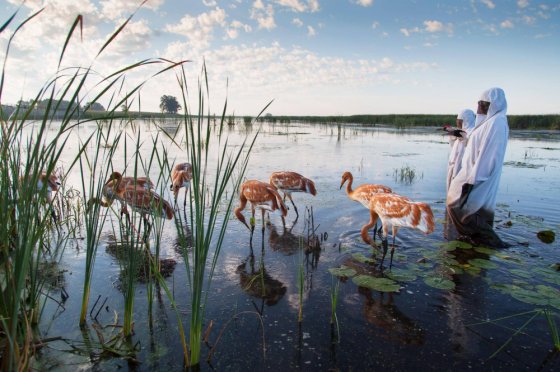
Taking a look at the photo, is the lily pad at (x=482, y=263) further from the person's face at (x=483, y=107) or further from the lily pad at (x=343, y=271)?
the person's face at (x=483, y=107)

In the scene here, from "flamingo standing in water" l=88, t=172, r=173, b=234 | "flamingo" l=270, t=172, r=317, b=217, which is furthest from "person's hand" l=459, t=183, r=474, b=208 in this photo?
"flamingo standing in water" l=88, t=172, r=173, b=234

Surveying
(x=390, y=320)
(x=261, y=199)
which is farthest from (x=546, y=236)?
(x=261, y=199)

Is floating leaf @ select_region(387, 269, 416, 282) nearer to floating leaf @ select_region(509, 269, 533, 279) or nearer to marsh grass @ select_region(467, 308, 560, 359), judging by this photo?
marsh grass @ select_region(467, 308, 560, 359)

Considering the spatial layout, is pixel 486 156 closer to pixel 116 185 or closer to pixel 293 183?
pixel 293 183

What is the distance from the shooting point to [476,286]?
473 centimetres

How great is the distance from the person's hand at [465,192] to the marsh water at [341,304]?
2.59ft

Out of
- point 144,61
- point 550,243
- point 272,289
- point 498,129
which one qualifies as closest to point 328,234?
point 272,289

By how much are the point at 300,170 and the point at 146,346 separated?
33.6 feet

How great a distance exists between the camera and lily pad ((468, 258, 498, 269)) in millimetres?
5254

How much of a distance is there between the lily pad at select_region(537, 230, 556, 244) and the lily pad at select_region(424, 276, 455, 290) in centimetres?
306

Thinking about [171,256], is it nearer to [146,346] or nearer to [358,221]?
[146,346]

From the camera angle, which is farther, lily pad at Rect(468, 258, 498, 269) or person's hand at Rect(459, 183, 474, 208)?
person's hand at Rect(459, 183, 474, 208)

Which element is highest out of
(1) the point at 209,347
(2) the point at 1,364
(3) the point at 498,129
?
(3) the point at 498,129

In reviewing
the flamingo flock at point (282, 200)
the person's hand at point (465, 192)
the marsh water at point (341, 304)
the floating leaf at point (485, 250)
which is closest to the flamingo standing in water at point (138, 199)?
the flamingo flock at point (282, 200)
